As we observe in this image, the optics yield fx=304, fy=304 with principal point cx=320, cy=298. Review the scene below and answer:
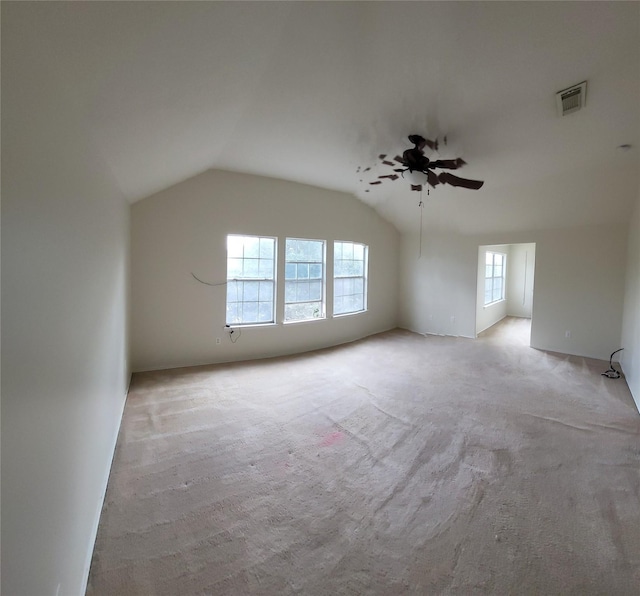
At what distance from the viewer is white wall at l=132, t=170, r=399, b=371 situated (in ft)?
13.7

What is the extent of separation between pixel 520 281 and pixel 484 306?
261cm

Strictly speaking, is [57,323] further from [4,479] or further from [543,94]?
[543,94]

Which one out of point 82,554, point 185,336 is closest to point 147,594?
point 82,554

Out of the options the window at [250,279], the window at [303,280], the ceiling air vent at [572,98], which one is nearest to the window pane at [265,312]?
the window at [250,279]

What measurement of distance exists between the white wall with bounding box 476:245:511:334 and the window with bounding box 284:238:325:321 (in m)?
3.32

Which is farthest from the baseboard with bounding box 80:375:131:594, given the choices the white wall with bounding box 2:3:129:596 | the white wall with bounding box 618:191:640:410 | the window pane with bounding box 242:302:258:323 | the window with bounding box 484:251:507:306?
the window with bounding box 484:251:507:306

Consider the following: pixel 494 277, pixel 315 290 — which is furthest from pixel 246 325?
pixel 494 277

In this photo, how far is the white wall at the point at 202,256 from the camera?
4.18 m

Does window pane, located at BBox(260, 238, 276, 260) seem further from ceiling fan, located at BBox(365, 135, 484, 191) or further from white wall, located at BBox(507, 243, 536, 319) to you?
white wall, located at BBox(507, 243, 536, 319)

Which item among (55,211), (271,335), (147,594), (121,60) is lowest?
(147,594)

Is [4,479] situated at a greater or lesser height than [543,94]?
lesser

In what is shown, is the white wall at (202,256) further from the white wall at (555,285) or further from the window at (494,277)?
the window at (494,277)

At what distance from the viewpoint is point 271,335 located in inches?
201

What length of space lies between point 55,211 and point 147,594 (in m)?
1.74
